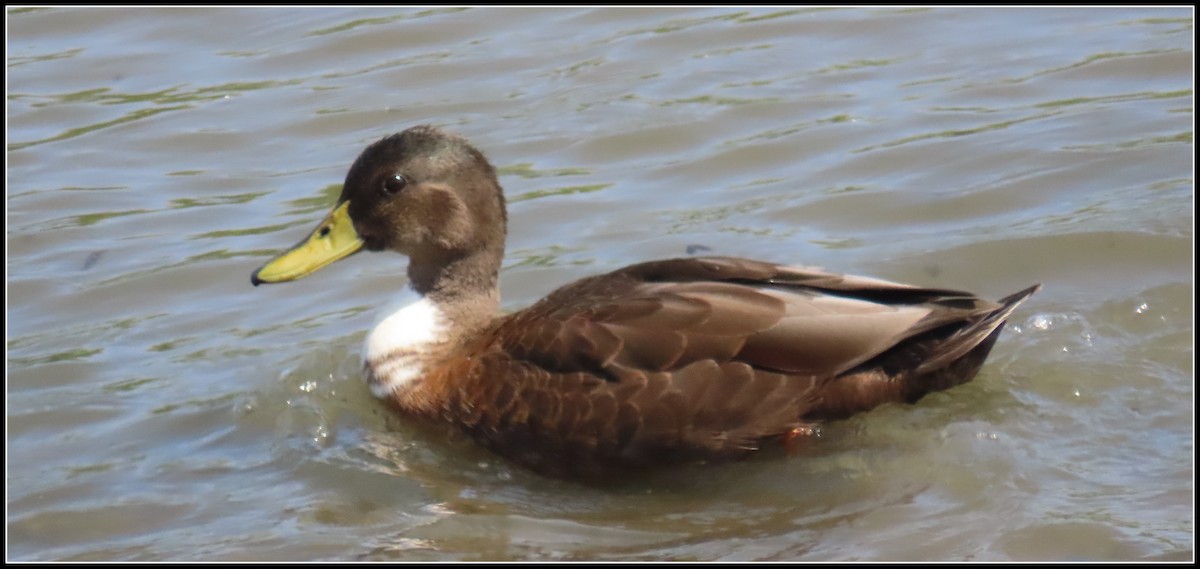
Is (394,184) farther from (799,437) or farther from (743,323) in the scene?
(799,437)

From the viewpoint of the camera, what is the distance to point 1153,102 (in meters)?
9.99

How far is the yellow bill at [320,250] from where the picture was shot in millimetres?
7340

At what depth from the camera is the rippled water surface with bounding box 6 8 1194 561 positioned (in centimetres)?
629

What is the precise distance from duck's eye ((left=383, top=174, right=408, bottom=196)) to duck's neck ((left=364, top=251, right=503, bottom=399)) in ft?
1.07

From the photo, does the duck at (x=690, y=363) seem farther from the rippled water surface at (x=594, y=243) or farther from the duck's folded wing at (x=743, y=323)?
the rippled water surface at (x=594, y=243)

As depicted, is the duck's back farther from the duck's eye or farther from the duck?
the duck's eye

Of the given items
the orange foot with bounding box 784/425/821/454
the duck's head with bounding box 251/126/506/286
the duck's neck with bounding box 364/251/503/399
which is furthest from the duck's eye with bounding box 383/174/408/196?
the orange foot with bounding box 784/425/821/454

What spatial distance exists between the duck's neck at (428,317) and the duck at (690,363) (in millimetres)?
27

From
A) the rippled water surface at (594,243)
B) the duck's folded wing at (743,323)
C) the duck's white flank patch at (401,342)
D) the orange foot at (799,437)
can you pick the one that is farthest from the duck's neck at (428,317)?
the orange foot at (799,437)

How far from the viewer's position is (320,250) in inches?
290

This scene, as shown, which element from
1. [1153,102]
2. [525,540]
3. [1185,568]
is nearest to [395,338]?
[525,540]

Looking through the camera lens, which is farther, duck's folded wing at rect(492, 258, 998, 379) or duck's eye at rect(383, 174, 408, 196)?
duck's eye at rect(383, 174, 408, 196)

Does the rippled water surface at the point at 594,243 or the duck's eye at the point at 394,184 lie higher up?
the duck's eye at the point at 394,184

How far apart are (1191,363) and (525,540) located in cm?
293
